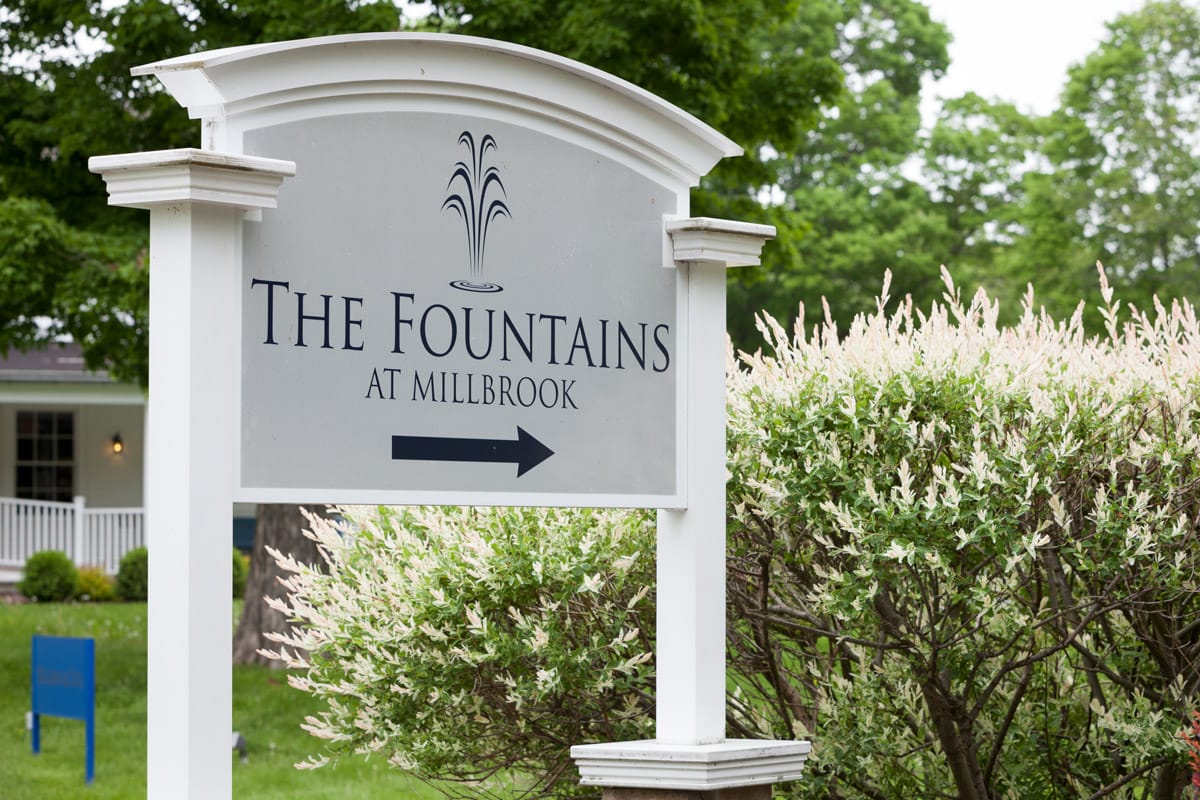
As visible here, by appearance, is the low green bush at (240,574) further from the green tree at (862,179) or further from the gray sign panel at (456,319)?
the gray sign panel at (456,319)

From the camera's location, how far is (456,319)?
14.3ft

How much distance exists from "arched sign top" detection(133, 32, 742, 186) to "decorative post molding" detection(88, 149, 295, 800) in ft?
0.67

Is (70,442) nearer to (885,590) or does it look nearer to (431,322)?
(885,590)

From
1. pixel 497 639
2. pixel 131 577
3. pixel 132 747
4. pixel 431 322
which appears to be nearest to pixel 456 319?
pixel 431 322

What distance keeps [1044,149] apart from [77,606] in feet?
65.8

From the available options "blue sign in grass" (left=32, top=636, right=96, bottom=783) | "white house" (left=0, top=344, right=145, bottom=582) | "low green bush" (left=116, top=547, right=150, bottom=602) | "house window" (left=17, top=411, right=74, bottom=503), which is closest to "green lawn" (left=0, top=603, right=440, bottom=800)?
"blue sign in grass" (left=32, top=636, right=96, bottom=783)

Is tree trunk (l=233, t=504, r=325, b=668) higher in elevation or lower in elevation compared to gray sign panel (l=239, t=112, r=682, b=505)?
lower

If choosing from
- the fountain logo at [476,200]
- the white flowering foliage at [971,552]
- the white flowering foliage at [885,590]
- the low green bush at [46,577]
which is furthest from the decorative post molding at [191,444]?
the low green bush at [46,577]

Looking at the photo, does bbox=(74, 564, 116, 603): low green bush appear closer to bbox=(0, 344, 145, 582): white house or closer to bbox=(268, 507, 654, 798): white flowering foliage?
bbox=(0, 344, 145, 582): white house

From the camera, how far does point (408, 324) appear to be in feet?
14.0

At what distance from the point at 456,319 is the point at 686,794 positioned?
1609 millimetres

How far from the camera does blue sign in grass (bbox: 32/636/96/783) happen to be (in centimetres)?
1044

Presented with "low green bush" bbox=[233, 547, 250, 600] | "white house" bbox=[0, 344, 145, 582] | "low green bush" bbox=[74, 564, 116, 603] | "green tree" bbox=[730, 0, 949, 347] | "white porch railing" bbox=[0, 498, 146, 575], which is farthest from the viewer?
"green tree" bbox=[730, 0, 949, 347]

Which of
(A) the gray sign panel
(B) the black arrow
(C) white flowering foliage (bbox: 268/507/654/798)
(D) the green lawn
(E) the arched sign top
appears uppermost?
(E) the arched sign top
